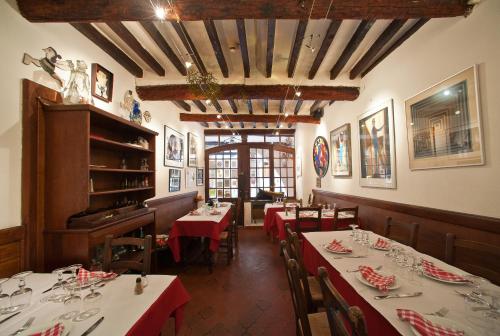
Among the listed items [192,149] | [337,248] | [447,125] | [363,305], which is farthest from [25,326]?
[192,149]

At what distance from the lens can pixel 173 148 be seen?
4.83 m

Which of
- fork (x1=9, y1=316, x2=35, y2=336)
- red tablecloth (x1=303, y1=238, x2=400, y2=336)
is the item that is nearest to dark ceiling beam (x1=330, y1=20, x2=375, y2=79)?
red tablecloth (x1=303, y1=238, x2=400, y2=336)

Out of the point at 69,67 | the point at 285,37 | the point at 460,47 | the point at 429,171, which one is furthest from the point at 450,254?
the point at 69,67

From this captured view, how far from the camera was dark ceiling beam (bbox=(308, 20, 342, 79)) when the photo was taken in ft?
8.00

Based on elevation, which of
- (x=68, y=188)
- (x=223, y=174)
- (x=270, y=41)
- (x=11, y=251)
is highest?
(x=270, y=41)

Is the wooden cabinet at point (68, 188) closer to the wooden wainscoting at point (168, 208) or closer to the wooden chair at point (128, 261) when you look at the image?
the wooden chair at point (128, 261)

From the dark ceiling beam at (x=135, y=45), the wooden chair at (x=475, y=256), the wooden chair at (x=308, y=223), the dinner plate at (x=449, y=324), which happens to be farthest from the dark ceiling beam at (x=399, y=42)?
the dark ceiling beam at (x=135, y=45)

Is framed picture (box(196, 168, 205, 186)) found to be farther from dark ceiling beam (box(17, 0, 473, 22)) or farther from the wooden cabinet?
dark ceiling beam (box(17, 0, 473, 22))

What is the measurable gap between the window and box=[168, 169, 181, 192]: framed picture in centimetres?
224

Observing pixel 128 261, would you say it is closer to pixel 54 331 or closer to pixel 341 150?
pixel 54 331

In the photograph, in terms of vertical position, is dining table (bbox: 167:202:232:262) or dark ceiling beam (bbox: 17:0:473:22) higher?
dark ceiling beam (bbox: 17:0:473:22)

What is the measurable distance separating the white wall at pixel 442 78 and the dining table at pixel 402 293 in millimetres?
821

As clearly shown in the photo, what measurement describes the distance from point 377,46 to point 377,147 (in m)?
1.41

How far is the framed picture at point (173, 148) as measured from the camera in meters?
4.49
